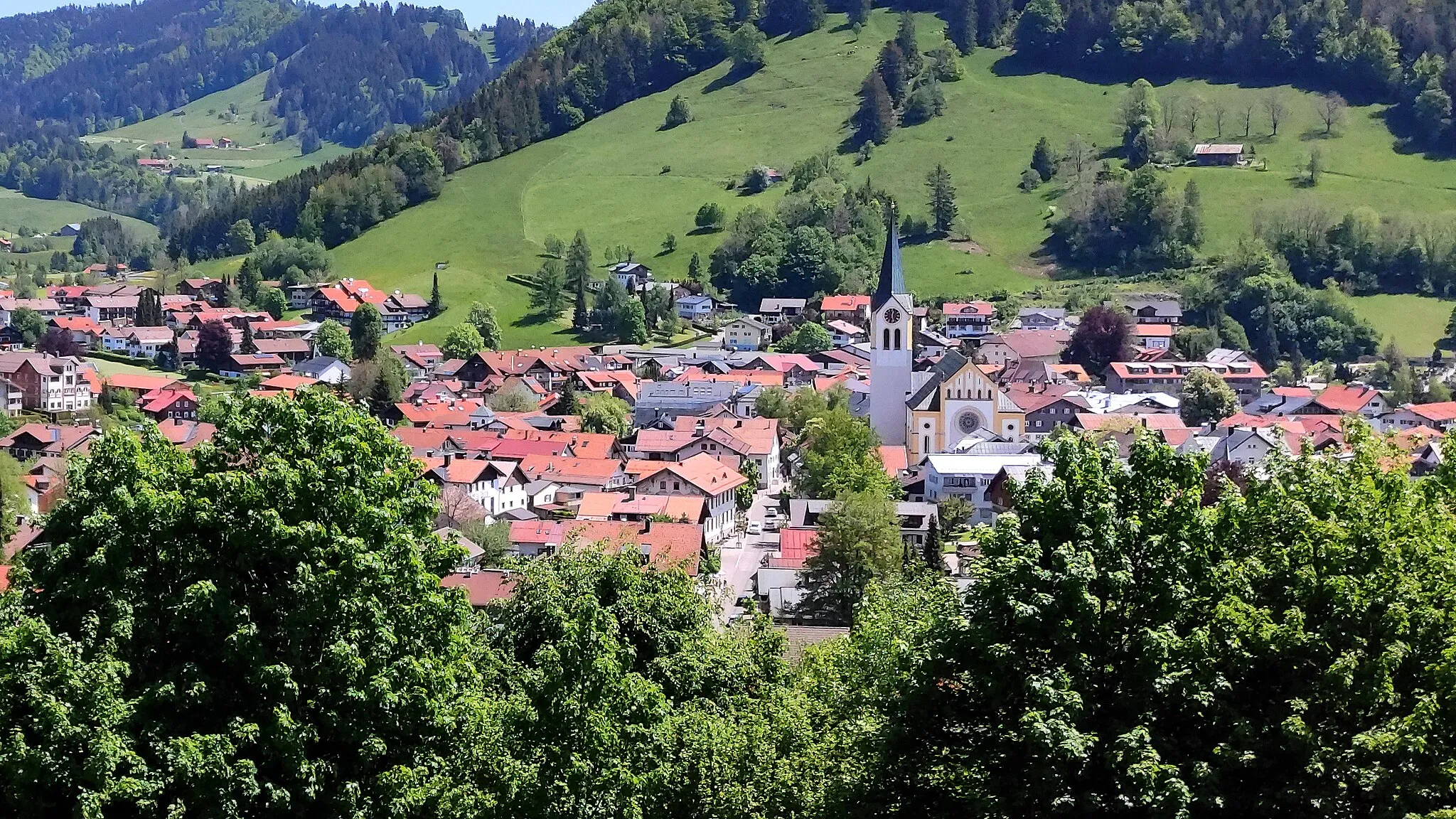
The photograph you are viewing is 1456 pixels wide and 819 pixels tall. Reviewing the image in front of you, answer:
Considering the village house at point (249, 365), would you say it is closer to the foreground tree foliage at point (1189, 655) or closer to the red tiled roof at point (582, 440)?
the red tiled roof at point (582, 440)

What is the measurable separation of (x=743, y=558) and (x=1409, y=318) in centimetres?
6089

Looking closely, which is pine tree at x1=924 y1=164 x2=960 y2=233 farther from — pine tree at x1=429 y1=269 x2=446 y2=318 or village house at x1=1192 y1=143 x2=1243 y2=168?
pine tree at x1=429 y1=269 x2=446 y2=318

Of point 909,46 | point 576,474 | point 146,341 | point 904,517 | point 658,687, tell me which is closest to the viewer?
point 658,687

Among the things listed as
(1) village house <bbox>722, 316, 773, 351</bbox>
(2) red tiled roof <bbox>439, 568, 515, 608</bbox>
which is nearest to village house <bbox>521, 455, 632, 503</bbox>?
(2) red tiled roof <bbox>439, 568, 515, 608</bbox>

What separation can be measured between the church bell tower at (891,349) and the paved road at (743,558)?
10.7 m

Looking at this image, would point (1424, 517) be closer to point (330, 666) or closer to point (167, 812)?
point (330, 666)

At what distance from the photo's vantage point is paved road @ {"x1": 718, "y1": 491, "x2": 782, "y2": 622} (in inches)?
1572

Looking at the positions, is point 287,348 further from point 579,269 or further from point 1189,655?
point 1189,655

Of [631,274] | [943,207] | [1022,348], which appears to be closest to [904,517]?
[1022,348]

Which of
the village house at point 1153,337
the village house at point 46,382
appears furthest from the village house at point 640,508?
the village house at point 1153,337

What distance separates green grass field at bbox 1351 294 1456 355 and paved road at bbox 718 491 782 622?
49.9m

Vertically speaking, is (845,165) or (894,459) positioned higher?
(894,459)

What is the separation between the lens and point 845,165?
11825 centimetres

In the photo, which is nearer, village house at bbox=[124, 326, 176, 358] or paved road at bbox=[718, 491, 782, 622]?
paved road at bbox=[718, 491, 782, 622]
